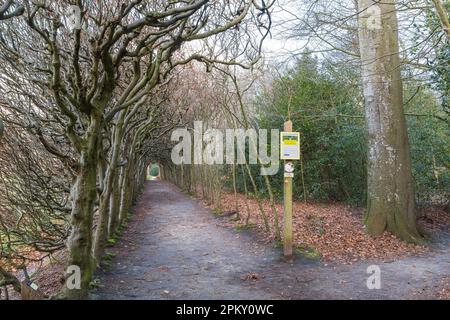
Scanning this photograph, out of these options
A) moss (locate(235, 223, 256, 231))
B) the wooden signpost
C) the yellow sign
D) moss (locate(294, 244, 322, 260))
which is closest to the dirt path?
moss (locate(294, 244, 322, 260))

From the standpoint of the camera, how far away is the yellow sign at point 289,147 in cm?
755

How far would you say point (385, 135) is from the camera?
8930mm

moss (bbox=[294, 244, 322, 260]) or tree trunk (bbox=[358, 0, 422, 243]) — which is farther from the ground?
tree trunk (bbox=[358, 0, 422, 243])

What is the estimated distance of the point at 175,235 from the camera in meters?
10.8

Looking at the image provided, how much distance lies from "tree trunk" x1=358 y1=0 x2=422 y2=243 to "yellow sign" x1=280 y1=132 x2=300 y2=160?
8.27 feet

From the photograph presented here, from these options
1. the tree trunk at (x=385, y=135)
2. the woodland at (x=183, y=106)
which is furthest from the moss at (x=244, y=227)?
the tree trunk at (x=385, y=135)

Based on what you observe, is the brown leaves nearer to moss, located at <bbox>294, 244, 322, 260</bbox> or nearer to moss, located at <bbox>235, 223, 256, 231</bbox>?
moss, located at <bbox>294, 244, 322, 260</bbox>

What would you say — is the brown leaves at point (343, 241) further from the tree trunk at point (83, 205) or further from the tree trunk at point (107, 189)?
the tree trunk at point (83, 205)

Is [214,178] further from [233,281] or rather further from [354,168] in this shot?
[233,281]

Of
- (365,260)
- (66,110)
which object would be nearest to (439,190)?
(365,260)

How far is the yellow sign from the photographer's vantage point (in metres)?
7.55

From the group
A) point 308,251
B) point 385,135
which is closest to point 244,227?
point 308,251

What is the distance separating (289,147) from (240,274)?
8.30 ft
